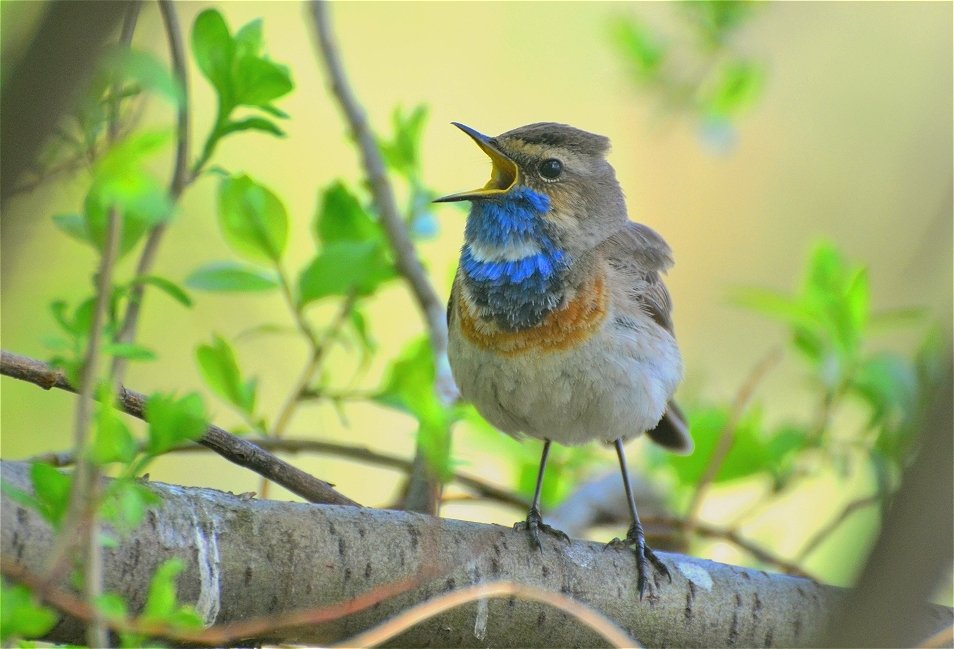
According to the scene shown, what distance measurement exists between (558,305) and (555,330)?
0.35 ft

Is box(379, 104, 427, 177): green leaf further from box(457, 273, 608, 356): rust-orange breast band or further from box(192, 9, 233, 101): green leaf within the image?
box(192, 9, 233, 101): green leaf

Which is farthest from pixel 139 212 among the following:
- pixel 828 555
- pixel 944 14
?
pixel 944 14

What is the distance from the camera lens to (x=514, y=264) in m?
4.06

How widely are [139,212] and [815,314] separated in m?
3.18

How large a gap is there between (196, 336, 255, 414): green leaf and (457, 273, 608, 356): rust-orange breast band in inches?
35.7

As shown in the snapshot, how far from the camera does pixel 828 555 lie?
5.68 metres

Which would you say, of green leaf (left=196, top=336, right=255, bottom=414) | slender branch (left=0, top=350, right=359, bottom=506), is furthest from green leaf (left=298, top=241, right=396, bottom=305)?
slender branch (left=0, top=350, right=359, bottom=506)

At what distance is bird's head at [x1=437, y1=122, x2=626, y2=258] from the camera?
163 inches

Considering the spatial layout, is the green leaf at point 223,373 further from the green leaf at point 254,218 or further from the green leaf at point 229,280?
the green leaf at point 254,218

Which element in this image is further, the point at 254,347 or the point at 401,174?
the point at 254,347

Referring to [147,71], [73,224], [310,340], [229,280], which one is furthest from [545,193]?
[147,71]

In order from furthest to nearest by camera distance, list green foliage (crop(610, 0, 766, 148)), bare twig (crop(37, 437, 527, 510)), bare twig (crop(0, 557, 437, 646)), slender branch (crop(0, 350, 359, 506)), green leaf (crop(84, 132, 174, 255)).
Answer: green foliage (crop(610, 0, 766, 148))
bare twig (crop(37, 437, 527, 510))
slender branch (crop(0, 350, 359, 506))
bare twig (crop(0, 557, 437, 646))
green leaf (crop(84, 132, 174, 255))

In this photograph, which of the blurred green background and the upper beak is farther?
the blurred green background

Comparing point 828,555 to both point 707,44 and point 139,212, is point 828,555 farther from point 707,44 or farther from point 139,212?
point 139,212
